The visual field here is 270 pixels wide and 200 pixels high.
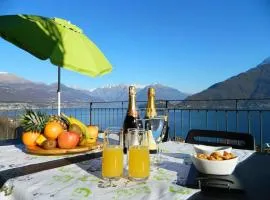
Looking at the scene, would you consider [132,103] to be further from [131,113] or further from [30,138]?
[30,138]

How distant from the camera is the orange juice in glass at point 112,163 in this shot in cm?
97

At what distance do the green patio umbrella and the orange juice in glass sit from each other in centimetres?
101

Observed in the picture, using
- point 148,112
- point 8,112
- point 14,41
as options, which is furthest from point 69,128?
Result: point 8,112

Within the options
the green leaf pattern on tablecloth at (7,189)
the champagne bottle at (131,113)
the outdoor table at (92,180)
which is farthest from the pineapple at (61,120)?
the green leaf pattern on tablecloth at (7,189)

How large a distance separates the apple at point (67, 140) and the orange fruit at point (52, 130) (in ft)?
0.07

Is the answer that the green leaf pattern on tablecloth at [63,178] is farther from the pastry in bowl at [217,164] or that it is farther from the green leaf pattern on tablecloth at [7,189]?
the pastry in bowl at [217,164]

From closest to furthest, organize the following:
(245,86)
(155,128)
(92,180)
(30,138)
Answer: (92,180) → (155,128) → (30,138) → (245,86)

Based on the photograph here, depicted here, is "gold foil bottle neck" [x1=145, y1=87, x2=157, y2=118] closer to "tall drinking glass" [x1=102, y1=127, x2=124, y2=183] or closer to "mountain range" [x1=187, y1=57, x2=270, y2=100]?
"tall drinking glass" [x1=102, y1=127, x2=124, y2=183]

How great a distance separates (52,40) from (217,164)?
4.35 feet

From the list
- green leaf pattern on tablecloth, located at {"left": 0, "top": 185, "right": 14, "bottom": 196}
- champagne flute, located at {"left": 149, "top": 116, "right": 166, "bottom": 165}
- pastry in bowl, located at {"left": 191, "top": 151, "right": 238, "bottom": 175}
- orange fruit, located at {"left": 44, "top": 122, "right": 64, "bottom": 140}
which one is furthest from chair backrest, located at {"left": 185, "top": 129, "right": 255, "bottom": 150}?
green leaf pattern on tablecloth, located at {"left": 0, "top": 185, "right": 14, "bottom": 196}

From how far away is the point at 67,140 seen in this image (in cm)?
138

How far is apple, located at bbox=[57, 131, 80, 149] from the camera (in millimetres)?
1378

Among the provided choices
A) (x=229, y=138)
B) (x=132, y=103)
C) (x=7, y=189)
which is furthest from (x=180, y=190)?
(x=229, y=138)

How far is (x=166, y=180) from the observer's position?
0.98 metres
